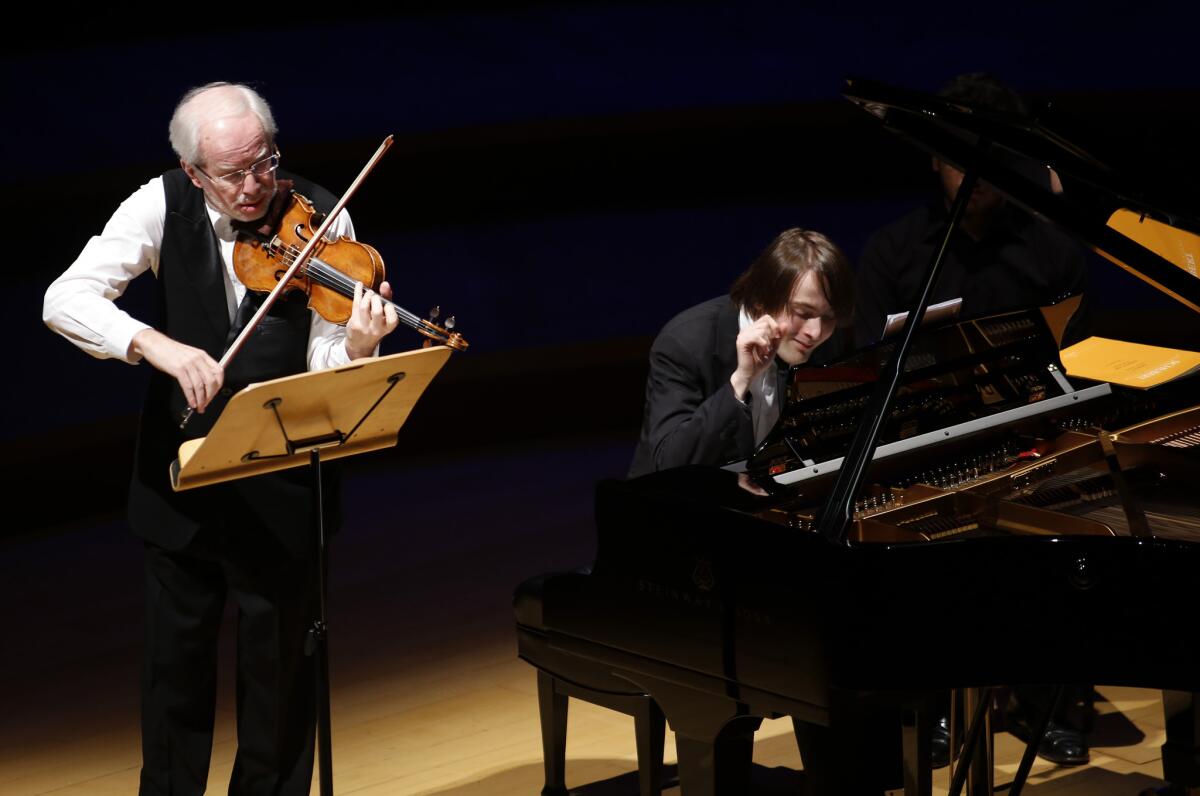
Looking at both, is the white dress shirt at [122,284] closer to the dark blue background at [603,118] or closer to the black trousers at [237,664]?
the black trousers at [237,664]

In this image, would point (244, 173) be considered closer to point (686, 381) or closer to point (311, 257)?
point (311, 257)

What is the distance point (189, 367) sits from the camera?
7.81 feet

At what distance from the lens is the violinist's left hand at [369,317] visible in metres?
2.46

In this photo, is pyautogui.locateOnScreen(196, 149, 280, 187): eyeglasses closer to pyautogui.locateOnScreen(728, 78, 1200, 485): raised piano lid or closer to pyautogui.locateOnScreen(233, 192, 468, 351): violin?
pyautogui.locateOnScreen(233, 192, 468, 351): violin

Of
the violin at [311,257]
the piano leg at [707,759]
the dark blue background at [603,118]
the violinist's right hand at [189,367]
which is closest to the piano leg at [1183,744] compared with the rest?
the piano leg at [707,759]

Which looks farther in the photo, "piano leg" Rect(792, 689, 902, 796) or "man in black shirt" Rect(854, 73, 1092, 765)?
"man in black shirt" Rect(854, 73, 1092, 765)

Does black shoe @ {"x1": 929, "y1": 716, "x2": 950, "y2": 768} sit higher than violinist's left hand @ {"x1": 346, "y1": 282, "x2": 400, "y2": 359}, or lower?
lower

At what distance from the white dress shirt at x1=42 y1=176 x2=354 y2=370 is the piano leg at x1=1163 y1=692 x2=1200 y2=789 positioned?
157 cm

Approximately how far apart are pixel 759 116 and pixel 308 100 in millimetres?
1685

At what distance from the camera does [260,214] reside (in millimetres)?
2547

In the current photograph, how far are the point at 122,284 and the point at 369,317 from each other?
45 cm

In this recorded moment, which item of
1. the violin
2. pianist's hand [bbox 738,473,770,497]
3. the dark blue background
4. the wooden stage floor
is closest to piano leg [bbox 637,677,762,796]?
pianist's hand [bbox 738,473,770,497]

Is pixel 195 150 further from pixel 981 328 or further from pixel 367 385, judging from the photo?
pixel 981 328

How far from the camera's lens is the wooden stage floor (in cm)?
332
